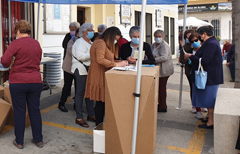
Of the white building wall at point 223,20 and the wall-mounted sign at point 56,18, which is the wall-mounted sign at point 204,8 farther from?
the wall-mounted sign at point 56,18

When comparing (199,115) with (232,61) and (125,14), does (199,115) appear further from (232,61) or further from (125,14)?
(125,14)

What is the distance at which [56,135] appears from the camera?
444cm

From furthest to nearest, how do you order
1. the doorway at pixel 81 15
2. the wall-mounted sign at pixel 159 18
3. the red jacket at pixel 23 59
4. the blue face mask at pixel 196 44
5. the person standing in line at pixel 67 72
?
the wall-mounted sign at pixel 159 18 → the doorway at pixel 81 15 → the person standing in line at pixel 67 72 → the blue face mask at pixel 196 44 → the red jacket at pixel 23 59

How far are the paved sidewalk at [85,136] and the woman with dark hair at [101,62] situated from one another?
649 millimetres

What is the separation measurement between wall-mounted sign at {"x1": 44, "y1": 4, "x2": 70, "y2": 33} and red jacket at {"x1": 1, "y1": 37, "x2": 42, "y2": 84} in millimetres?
4923

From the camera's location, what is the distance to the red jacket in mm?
3588

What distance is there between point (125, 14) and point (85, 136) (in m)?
8.74

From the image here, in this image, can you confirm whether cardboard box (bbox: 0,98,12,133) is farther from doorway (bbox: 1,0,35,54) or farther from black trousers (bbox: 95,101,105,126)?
doorway (bbox: 1,0,35,54)

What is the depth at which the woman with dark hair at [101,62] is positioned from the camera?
3.94 m

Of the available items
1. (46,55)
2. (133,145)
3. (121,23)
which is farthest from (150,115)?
(121,23)

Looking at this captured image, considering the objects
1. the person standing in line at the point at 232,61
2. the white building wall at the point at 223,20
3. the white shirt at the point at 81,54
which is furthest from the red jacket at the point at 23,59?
the white building wall at the point at 223,20

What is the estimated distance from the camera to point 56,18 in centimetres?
877

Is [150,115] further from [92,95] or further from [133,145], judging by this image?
[92,95]

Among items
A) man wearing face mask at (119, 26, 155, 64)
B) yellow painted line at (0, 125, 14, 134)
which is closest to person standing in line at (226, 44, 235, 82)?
man wearing face mask at (119, 26, 155, 64)
